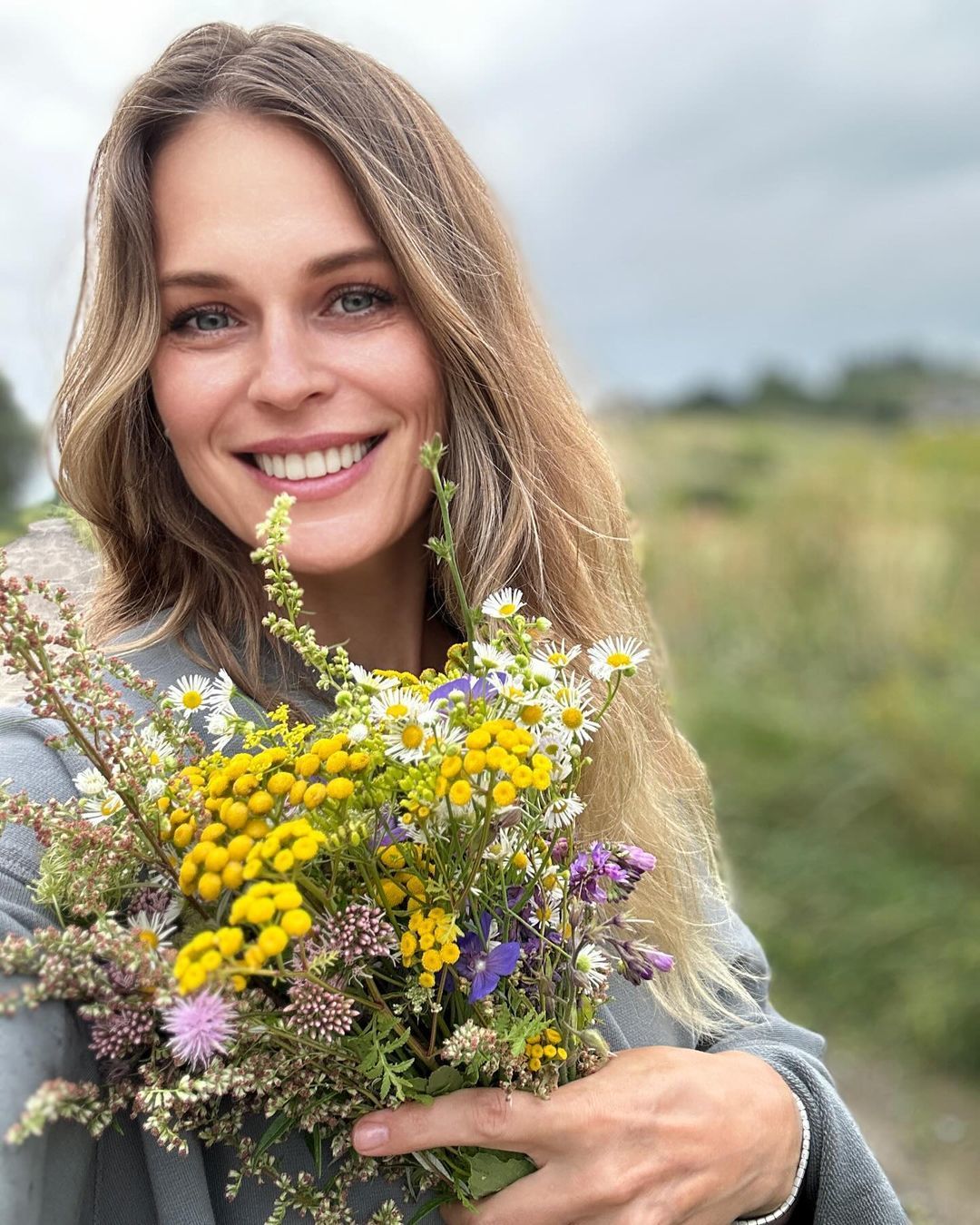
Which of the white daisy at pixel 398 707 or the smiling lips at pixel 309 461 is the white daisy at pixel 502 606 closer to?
the white daisy at pixel 398 707

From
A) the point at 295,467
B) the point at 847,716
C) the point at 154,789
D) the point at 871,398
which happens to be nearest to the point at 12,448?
the point at 295,467

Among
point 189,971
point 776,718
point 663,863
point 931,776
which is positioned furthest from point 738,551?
point 189,971

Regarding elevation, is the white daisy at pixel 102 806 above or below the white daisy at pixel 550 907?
above

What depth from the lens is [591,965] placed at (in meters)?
1.37

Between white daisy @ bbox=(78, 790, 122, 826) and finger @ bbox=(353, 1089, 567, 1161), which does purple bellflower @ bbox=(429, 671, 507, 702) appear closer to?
white daisy @ bbox=(78, 790, 122, 826)

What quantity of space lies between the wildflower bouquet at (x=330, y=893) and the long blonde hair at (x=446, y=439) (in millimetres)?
592

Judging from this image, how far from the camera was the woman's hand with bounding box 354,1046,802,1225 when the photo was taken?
137cm

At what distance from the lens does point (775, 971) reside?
566 cm

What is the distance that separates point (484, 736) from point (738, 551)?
7.98 meters

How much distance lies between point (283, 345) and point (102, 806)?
873 millimetres

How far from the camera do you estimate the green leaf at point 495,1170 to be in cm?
145

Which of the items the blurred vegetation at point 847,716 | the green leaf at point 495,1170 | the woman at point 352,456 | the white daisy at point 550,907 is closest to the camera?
the white daisy at point 550,907

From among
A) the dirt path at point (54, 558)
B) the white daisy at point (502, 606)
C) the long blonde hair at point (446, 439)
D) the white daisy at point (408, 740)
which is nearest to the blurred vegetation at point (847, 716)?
the long blonde hair at point (446, 439)

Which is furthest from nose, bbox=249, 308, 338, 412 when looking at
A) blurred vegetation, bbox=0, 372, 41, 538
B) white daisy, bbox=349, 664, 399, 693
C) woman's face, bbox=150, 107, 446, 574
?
blurred vegetation, bbox=0, 372, 41, 538
